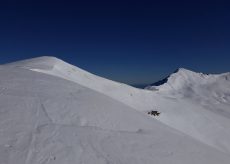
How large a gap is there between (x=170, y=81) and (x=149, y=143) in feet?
352

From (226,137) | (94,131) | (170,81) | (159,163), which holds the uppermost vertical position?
(170,81)

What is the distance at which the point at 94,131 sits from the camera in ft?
27.3

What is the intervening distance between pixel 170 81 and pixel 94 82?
8319 centimetres

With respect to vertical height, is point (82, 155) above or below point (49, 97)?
below

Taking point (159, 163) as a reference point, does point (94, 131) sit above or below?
above

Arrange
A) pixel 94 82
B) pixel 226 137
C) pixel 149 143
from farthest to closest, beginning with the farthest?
pixel 94 82
pixel 226 137
pixel 149 143

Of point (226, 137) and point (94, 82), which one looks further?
point (94, 82)

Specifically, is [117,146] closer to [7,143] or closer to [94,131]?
[94,131]

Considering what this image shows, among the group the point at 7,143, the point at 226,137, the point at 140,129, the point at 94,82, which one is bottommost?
the point at 7,143

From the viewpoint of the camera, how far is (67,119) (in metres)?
8.97

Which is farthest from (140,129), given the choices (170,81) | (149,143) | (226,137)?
(170,81)

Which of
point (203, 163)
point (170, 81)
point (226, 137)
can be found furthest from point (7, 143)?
point (170, 81)

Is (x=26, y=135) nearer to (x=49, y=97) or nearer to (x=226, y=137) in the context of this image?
(x=49, y=97)

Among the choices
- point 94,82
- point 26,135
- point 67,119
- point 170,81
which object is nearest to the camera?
point 26,135
